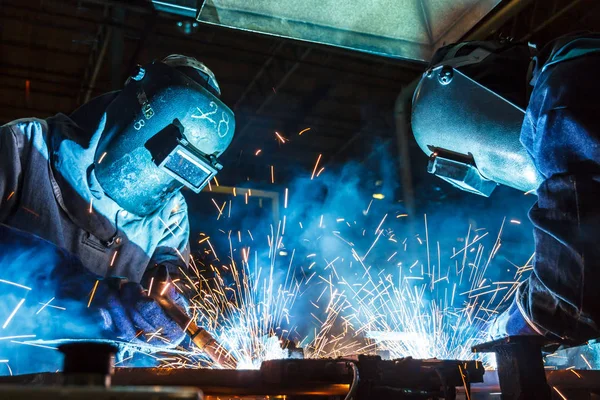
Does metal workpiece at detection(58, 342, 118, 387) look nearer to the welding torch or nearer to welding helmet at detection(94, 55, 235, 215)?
the welding torch

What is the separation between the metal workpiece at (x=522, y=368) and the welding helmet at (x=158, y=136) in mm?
1569

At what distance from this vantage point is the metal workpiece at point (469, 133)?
2.01 m

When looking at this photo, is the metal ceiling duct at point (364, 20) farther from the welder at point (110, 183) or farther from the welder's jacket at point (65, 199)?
the welder's jacket at point (65, 199)

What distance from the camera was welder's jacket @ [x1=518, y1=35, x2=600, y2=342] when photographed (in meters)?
1.42

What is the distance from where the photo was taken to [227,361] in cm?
203

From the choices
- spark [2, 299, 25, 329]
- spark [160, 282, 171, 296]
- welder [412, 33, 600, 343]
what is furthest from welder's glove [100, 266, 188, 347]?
welder [412, 33, 600, 343]

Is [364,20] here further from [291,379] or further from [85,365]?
[85,365]

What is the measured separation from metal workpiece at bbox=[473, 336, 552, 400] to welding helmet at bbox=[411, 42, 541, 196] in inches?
24.4

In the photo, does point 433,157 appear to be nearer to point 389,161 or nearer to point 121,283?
point 121,283

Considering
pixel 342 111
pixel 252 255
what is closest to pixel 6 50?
pixel 252 255

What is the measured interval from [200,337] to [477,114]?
1529 millimetres

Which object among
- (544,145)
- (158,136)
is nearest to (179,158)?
(158,136)

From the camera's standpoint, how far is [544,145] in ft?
5.18

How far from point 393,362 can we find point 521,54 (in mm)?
1387
